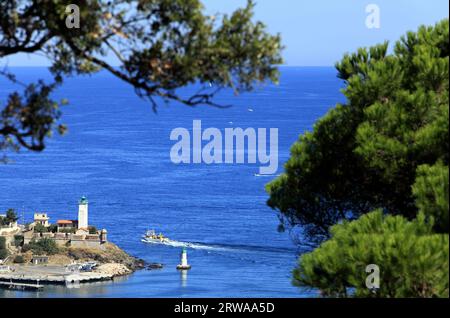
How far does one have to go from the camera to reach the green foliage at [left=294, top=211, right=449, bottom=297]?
5012 millimetres

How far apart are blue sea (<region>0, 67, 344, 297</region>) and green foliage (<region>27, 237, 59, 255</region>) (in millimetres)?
2092

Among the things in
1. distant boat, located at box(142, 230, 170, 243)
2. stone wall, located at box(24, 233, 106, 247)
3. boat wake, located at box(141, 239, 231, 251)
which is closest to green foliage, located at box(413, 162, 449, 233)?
boat wake, located at box(141, 239, 231, 251)

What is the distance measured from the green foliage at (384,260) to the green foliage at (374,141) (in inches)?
13.7

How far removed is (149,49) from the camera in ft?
15.5

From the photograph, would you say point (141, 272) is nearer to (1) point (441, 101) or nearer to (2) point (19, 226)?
(2) point (19, 226)

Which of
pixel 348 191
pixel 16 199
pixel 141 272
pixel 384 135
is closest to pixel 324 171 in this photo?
pixel 348 191

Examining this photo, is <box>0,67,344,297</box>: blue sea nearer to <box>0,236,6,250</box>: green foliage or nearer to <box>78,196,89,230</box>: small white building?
<box>78,196,89,230</box>: small white building

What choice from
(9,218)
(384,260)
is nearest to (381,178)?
(384,260)

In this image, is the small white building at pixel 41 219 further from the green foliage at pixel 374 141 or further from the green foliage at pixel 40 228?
the green foliage at pixel 374 141

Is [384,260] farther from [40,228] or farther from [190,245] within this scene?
[40,228]

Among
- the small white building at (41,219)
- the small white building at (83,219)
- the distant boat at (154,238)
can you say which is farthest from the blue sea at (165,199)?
the small white building at (41,219)

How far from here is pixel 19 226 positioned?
49531 millimetres

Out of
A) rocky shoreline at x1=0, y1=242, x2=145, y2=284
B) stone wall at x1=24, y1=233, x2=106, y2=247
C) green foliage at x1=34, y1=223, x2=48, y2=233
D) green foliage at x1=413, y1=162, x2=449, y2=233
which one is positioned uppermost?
green foliage at x1=413, y1=162, x2=449, y2=233

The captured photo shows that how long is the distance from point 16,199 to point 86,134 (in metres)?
13.5
